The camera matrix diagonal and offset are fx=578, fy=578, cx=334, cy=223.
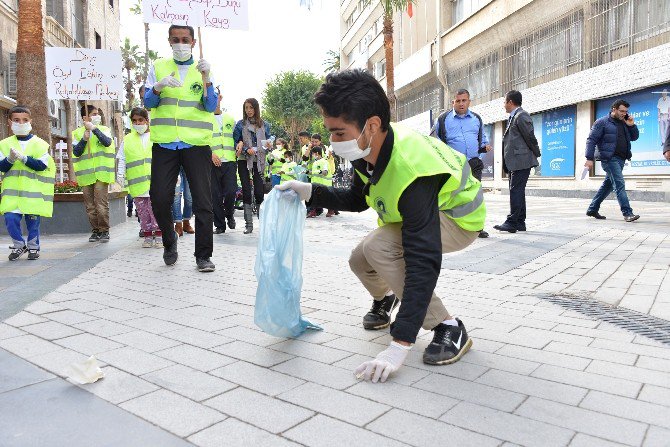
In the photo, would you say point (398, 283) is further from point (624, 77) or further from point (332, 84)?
point (624, 77)

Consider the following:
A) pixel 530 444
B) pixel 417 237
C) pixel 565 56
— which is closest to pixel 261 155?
pixel 417 237

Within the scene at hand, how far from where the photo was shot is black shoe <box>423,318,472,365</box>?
2.53 m

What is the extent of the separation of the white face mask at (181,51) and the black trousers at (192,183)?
2.53 feet

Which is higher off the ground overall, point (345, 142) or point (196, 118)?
point (196, 118)

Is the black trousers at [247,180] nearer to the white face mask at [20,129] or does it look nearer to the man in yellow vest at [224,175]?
the man in yellow vest at [224,175]

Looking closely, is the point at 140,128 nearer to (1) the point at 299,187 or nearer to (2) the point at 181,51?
(2) the point at 181,51

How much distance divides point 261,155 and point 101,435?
23.1 feet

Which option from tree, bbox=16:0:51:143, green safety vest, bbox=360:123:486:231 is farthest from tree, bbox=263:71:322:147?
green safety vest, bbox=360:123:486:231

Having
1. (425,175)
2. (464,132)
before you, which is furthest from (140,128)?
(425,175)

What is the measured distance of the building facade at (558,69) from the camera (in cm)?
1516

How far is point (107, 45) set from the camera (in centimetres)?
2995

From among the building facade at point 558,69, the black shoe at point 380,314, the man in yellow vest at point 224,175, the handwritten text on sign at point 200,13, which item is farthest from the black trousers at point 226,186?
the building facade at point 558,69

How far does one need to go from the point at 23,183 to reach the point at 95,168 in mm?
1335

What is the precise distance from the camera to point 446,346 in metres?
2.57
